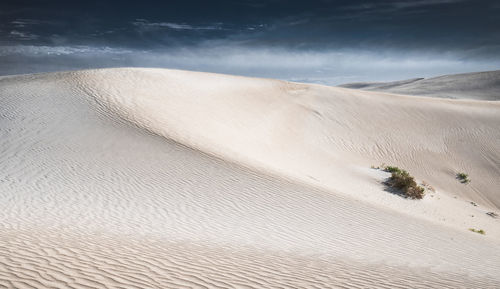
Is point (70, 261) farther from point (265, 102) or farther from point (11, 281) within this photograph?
point (265, 102)

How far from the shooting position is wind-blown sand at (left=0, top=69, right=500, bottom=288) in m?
4.58

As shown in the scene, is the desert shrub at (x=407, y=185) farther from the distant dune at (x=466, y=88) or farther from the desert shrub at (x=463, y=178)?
the distant dune at (x=466, y=88)

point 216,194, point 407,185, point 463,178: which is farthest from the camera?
point 463,178

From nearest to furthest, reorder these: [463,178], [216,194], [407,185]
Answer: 1. [216,194]
2. [407,185]
3. [463,178]

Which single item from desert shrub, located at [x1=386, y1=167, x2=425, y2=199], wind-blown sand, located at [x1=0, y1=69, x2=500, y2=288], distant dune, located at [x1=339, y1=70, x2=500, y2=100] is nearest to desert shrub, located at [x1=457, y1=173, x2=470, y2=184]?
wind-blown sand, located at [x1=0, y1=69, x2=500, y2=288]

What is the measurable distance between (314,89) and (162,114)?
16.1m

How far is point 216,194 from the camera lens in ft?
27.9

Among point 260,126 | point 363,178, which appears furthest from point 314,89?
point 363,178

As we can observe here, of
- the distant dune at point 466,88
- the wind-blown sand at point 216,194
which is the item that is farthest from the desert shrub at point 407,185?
the distant dune at point 466,88

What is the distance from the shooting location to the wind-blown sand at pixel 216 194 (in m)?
4.58

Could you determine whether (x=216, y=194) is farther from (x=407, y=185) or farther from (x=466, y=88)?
(x=466, y=88)

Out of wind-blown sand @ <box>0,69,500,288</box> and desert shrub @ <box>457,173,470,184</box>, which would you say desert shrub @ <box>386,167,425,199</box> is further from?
desert shrub @ <box>457,173,470,184</box>

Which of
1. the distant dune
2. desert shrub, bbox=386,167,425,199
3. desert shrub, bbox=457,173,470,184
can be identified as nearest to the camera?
desert shrub, bbox=386,167,425,199

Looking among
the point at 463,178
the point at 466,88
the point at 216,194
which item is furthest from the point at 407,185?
the point at 466,88
